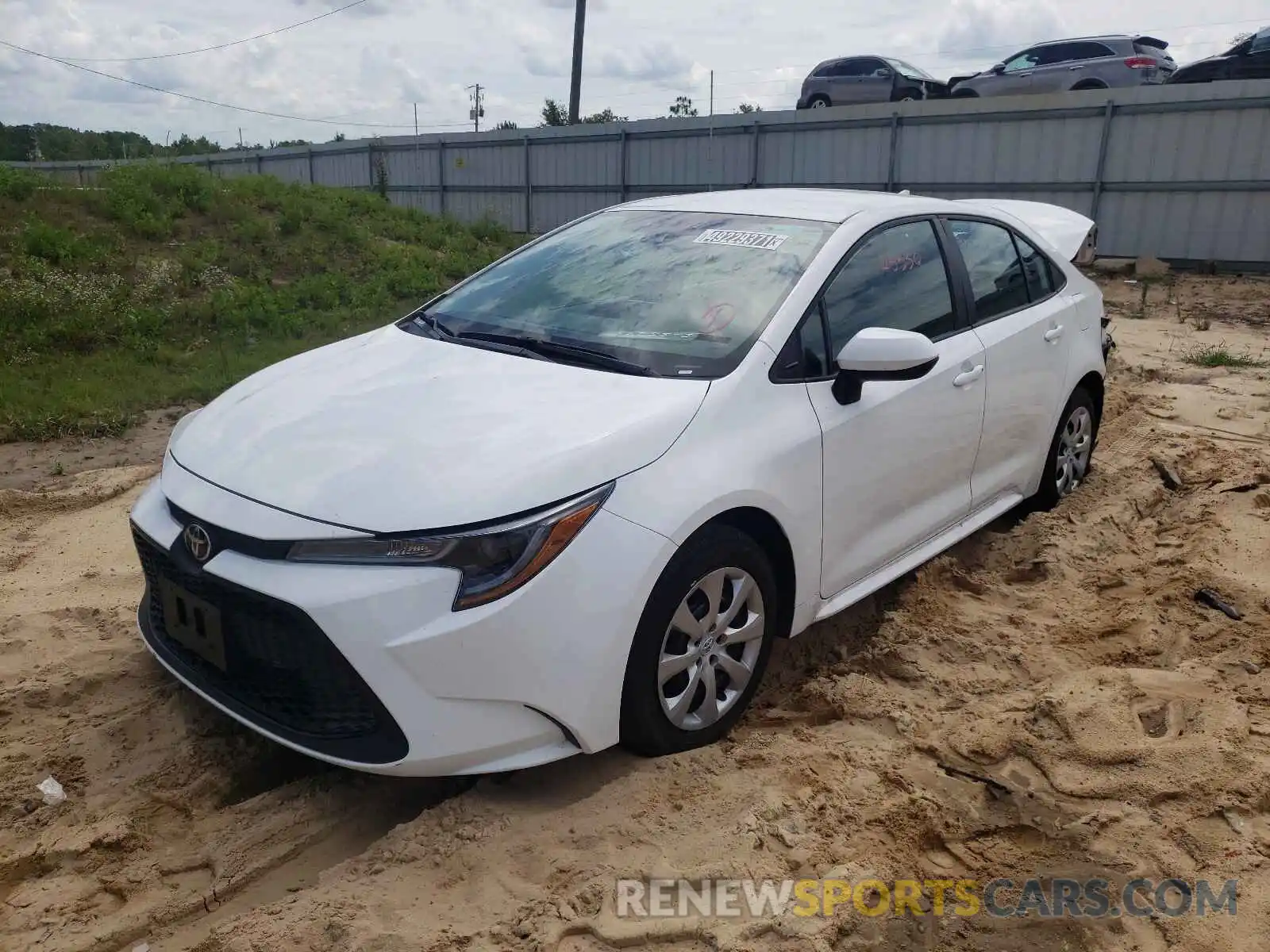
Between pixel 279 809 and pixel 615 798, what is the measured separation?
2.98 feet

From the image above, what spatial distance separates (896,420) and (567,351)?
118 cm

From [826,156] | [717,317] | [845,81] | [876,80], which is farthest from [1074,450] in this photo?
[845,81]

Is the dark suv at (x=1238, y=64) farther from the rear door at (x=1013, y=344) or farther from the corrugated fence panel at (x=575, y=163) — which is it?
the rear door at (x=1013, y=344)

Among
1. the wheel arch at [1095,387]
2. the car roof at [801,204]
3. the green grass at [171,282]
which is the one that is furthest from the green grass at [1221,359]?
the green grass at [171,282]

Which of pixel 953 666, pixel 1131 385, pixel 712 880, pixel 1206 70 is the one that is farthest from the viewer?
pixel 1206 70

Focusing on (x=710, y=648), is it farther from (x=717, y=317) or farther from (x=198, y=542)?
(x=198, y=542)

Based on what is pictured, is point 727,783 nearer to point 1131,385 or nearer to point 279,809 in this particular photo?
point 279,809

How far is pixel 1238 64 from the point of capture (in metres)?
15.1

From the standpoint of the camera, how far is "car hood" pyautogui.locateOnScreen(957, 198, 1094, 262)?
5.56 meters

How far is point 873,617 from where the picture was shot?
12.9ft

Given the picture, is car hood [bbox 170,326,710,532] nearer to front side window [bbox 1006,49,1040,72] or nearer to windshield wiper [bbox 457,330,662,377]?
windshield wiper [bbox 457,330,662,377]

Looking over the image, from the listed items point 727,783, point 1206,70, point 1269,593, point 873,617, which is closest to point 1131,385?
point 1269,593

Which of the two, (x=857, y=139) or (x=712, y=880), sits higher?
(x=857, y=139)

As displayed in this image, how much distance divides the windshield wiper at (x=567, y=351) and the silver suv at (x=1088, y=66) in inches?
691
